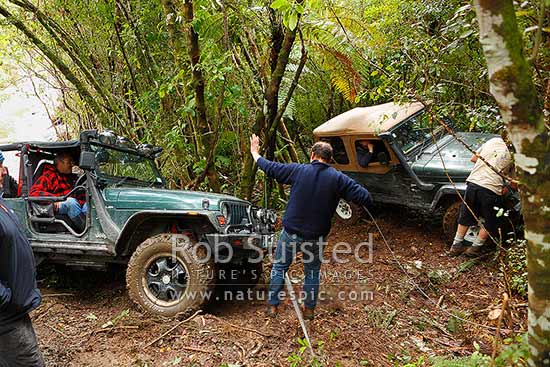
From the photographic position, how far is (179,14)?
16.5 feet

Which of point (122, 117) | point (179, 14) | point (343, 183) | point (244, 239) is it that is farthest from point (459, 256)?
point (122, 117)

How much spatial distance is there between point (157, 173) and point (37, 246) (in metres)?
1.66

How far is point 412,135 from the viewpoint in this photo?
629 cm

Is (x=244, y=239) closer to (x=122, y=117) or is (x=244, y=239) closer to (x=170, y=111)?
(x=170, y=111)

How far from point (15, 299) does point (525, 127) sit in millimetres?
2758

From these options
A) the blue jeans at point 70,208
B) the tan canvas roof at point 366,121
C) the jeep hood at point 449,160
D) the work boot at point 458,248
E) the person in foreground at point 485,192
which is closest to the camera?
the blue jeans at point 70,208

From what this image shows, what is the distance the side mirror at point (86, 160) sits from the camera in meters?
4.29

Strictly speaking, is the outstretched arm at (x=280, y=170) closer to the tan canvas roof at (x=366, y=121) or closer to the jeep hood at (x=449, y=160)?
the tan canvas roof at (x=366, y=121)

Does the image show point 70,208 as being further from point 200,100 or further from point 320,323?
point 320,323

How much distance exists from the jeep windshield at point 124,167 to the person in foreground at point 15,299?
220 cm

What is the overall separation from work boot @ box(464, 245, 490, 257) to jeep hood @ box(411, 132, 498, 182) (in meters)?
0.93

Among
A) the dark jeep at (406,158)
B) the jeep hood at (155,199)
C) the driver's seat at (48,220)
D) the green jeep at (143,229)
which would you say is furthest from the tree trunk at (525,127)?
the driver's seat at (48,220)

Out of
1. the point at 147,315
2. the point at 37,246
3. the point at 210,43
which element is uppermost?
the point at 210,43

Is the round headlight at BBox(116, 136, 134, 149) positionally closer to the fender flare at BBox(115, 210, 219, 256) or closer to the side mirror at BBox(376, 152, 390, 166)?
the fender flare at BBox(115, 210, 219, 256)
